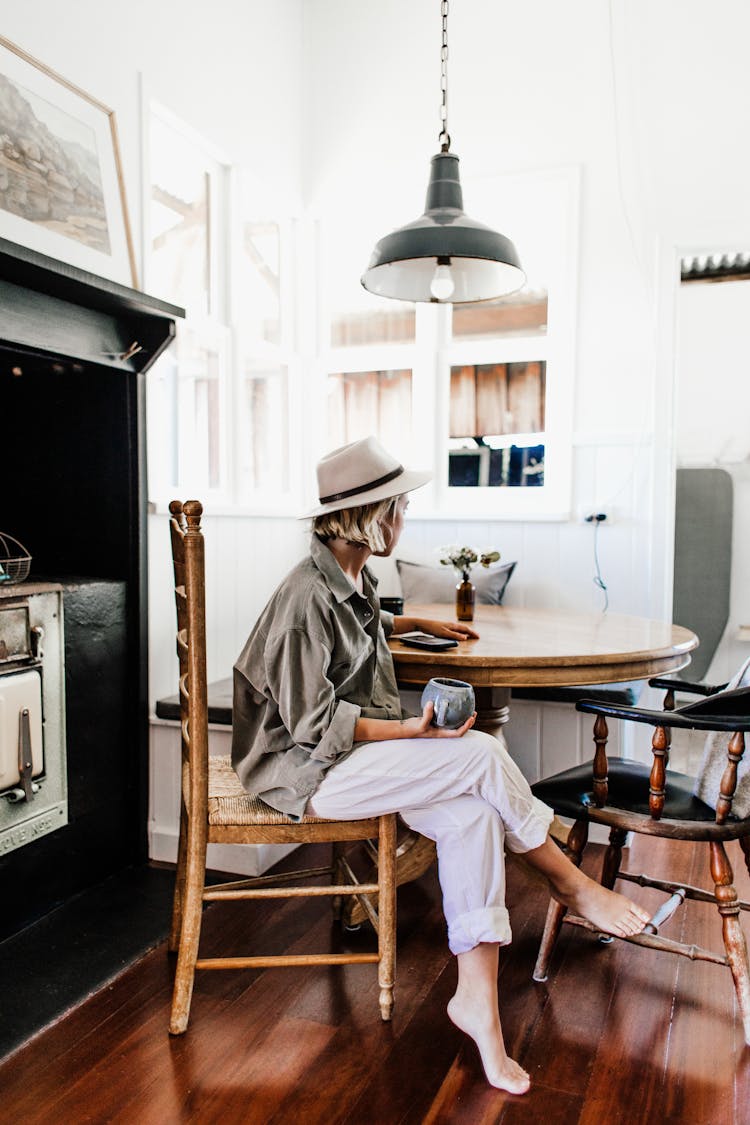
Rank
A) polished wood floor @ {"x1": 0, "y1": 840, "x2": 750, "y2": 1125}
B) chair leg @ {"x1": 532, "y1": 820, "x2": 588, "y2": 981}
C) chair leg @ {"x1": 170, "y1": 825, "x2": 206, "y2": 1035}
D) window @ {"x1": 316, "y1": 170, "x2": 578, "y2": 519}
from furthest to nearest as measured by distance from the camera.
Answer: window @ {"x1": 316, "y1": 170, "x2": 578, "y2": 519} → chair leg @ {"x1": 532, "y1": 820, "x2": 588, "y2": 981} → chair leg @ {"x1": 170, "y1": 825, "x2": 206, "y2": 1035} → polished wood floor @ {"x1": 0, "y1": 840, "x2": 750, "y2": 1125}

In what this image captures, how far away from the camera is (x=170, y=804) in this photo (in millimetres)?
2959


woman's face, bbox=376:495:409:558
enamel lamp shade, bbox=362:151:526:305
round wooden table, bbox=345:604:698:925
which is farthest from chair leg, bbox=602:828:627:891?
enamel lamp shade, bbox=362:151:526:305

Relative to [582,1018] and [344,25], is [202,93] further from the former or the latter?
[582,1018]

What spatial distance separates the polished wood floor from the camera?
1.69 m

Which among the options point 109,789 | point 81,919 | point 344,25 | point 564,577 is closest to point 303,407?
point 564,577

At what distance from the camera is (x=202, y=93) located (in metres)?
3.39

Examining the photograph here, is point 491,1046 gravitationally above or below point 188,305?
below

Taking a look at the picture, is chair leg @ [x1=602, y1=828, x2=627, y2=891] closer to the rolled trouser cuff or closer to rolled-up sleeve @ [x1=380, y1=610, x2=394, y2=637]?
the rolled trouser cuff

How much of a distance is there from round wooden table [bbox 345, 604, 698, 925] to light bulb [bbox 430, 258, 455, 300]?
3.57ft

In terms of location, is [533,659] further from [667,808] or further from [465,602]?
[465,602]

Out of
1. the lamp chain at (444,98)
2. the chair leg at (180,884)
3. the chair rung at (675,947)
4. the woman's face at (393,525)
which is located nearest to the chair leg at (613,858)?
the chair rung at (675,947)

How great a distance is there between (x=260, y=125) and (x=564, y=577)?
253cm

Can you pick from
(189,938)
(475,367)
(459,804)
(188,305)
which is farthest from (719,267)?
(189,938)

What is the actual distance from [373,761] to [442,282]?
157 centimetres
